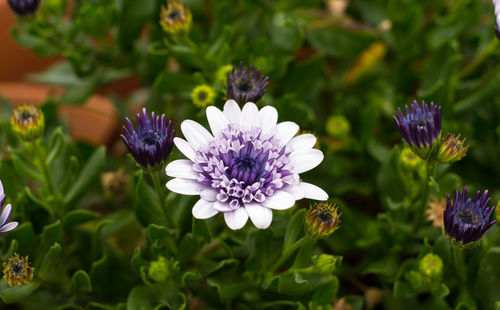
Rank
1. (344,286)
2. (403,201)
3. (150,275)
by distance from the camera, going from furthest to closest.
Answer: (344,286)
(403,201)
(150,275)

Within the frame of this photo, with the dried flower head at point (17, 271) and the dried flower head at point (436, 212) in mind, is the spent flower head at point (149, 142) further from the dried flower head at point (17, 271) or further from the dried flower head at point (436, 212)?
the dried flower head at point (436, 212)

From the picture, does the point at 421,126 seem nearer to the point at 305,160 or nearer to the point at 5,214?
the point at 305,160

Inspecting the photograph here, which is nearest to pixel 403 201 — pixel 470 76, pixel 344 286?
pixel 344 286

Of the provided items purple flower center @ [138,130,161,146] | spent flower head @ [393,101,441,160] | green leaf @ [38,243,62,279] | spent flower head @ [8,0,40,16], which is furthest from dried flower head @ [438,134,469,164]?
spent flower head @ [8,0,40,16]

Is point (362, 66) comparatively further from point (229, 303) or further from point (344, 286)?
point (229, 303)

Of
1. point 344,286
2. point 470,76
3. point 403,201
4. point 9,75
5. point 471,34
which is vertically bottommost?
point 344,286

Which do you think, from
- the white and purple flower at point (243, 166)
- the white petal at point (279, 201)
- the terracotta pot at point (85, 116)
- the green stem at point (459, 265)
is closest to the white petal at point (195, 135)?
the white and purple flower at point (243, 166)
